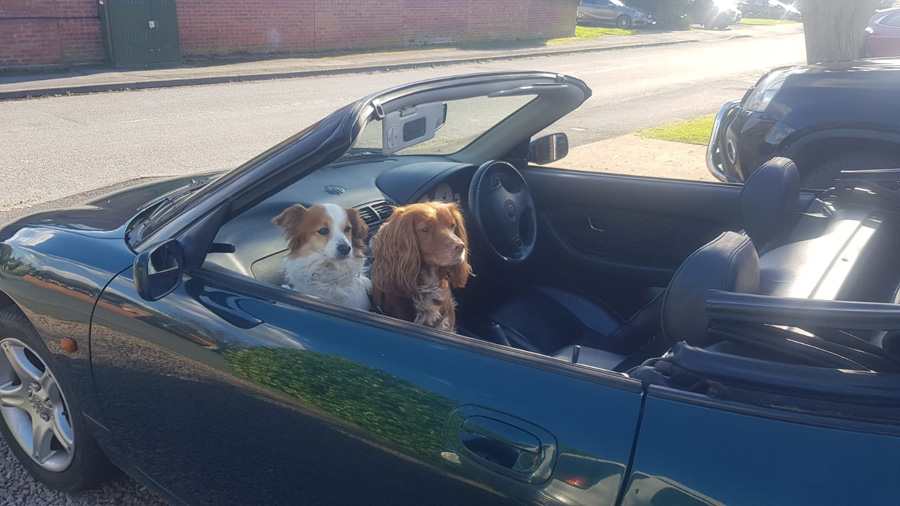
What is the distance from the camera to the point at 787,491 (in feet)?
Answer: 4.90

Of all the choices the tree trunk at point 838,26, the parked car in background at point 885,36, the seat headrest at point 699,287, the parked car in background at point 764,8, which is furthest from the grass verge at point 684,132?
the parked car in background at point 764,8

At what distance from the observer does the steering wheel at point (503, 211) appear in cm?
352

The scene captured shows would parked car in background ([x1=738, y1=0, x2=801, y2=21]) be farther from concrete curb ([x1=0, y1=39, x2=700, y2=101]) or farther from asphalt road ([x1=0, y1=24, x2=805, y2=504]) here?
asphalt road ([x1=0, y1=24, x2=805, y2=504])

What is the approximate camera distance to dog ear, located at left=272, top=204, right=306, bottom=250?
2.90m

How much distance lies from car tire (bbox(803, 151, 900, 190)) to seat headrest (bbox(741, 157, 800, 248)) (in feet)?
10.5

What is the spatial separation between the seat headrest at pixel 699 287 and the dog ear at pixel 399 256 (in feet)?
3.74

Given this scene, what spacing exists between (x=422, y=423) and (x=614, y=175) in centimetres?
254

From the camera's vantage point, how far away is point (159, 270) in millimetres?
2297

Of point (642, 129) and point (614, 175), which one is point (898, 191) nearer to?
point (614, 175)

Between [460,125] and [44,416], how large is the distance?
225 cm

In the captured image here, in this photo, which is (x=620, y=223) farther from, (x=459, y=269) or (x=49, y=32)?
(x=49, y=32)

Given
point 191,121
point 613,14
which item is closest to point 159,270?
point 191,121

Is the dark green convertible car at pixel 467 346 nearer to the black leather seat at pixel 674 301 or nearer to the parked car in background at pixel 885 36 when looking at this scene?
the black leather seat at pixel 674 301

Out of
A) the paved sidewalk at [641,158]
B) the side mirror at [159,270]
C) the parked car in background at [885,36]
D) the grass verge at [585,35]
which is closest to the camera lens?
the side mirror at [159,270]
